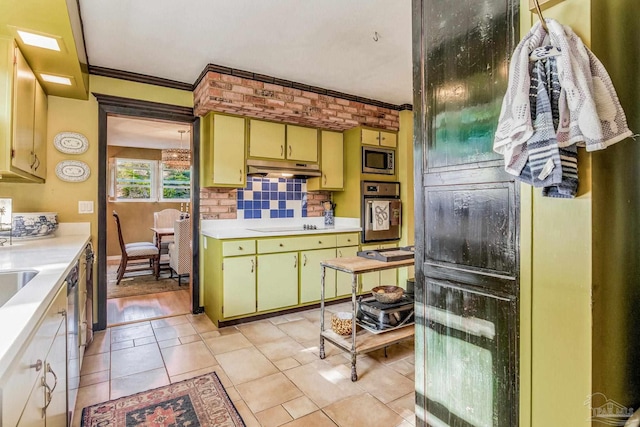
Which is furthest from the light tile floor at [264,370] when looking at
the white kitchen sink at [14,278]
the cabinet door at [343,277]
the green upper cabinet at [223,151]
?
the green upper cabinet at [223,151]

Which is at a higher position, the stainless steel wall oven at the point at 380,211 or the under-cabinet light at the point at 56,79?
the under-cabinet light at the point at 56,79

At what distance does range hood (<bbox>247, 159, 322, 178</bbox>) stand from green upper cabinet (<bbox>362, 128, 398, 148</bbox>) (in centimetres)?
71

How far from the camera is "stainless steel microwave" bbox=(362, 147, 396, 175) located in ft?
13.7

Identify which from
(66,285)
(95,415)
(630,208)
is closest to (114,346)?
(95,415)

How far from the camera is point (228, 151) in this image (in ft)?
11.4

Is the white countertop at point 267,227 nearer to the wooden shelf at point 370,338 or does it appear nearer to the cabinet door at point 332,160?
the cabinet door at point 332,160

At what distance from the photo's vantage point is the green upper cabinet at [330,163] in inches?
163

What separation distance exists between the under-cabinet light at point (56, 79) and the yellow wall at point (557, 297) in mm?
3081

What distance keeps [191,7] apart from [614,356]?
2741mm

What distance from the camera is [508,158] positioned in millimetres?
1110

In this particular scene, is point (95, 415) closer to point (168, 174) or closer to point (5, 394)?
point (5, 394)

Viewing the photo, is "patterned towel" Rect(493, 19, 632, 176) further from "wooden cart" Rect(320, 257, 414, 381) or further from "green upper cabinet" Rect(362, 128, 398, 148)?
"green upper cabinet" Rect(362, 128, 398, 148)

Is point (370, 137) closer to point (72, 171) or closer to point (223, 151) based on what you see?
point (223, 151)

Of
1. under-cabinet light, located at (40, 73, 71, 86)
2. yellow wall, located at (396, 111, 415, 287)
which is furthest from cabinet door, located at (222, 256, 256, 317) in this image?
yellow wall, located at (396, 111, 415, 287)
